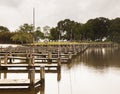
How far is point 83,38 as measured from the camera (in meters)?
158

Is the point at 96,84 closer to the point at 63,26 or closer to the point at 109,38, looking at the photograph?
the point at 109,38

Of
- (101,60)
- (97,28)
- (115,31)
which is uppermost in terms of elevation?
(97,28)

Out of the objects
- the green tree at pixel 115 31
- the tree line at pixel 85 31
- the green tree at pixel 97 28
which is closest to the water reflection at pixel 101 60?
the tree line at pixel 85 31

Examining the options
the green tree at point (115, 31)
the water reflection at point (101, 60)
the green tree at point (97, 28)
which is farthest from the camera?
the green tree at point (97, 28)

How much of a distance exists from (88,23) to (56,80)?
134 m

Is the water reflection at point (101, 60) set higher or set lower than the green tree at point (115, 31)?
lower

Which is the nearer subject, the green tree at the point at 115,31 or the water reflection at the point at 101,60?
the water reflection at the point at 101,60

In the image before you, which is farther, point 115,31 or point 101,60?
point 115,31

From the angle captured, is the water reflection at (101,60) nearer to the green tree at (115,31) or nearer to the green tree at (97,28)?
the green tree at (115,31)

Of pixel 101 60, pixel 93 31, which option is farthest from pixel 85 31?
pixel 101 60

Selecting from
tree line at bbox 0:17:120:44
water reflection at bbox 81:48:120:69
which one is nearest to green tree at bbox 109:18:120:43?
tree line at bbox 0:17:120:44

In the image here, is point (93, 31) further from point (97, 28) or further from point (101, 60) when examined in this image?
point (101, 60)

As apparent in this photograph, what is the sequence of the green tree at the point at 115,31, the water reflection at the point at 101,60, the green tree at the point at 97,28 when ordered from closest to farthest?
the water reflection at the point at 101,60, the green tree at the point at 115,31, the green tree at the point at 97,28

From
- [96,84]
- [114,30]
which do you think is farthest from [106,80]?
[114,30]
